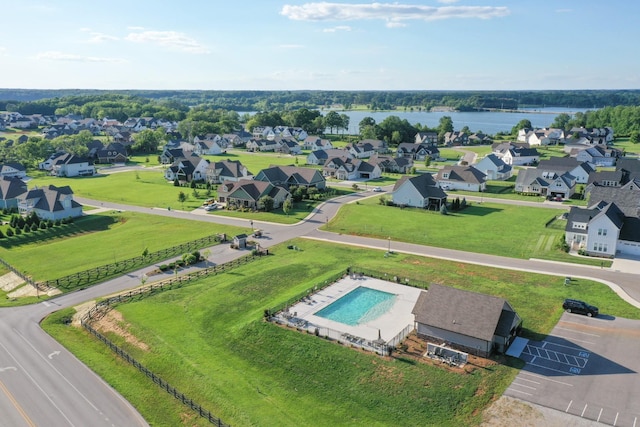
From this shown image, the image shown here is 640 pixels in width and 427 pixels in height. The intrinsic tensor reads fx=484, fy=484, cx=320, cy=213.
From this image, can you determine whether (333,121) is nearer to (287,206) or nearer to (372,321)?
(287,206)

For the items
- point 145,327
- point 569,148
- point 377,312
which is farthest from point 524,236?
point 569,148

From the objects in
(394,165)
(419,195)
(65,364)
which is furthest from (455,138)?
(65,364)

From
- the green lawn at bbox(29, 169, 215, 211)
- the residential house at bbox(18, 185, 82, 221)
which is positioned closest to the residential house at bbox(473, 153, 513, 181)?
the green lawn at bbox(29, 169, 215, 211)

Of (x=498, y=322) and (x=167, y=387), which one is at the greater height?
(x=498, y=322)

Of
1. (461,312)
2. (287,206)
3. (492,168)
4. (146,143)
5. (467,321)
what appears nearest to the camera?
(467,321)

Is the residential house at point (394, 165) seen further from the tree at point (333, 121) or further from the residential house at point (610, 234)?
the tree at point (333, 121)

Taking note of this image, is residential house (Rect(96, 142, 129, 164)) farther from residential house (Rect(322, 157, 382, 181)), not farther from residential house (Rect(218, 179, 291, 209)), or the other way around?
residential house (Rect(218, 179, 291, 209))

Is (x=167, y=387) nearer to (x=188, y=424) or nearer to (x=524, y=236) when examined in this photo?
(x=188, y=424)
